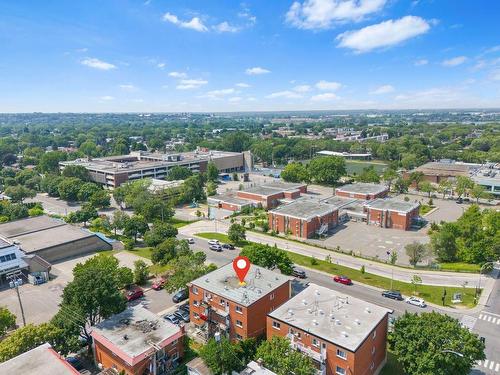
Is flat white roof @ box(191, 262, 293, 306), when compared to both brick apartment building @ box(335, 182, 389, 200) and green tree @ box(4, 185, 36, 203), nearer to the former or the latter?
brick apartment building @ box(335, 182, 389, 200)

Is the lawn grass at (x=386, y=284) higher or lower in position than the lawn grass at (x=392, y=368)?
lower

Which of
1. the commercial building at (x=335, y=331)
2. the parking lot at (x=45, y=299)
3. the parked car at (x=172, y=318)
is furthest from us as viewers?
the parking lot at (x=45, y=299)

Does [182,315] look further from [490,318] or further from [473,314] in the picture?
[490,318]

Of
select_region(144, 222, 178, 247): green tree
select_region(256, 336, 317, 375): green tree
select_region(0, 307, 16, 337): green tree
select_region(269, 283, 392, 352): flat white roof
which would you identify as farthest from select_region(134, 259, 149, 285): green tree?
select_region(256, 336, 317, 375): green tree

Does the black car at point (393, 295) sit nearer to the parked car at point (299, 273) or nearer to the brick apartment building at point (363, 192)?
the parked car at point (299, 273)

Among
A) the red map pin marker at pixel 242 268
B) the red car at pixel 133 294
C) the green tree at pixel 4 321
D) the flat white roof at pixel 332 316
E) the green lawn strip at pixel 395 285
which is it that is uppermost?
the red map pin marker at pixel 242 268

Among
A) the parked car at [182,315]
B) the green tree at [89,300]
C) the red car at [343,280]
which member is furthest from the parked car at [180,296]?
the red car at [343,280]

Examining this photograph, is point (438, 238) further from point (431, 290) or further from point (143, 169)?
point (143, 169)
